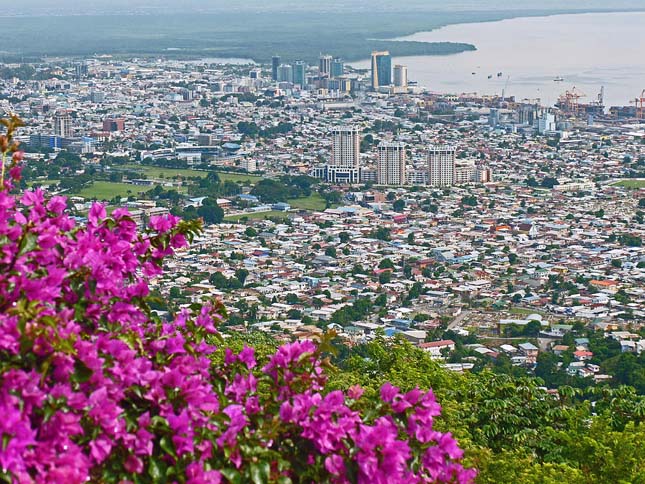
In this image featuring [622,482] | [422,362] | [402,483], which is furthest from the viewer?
[422,362]

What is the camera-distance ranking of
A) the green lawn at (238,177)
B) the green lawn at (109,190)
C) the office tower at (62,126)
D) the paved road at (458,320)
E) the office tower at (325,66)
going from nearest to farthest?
the paved road at (458,320)
the green lawn at (109,190)
the green lawn at (238,177)
the office tower at (62,126)
the office tower at (325,66)

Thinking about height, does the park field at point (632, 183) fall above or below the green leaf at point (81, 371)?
below

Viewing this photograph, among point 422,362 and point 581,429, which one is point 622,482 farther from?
point 422,362

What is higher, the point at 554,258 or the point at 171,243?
the point at 171,243

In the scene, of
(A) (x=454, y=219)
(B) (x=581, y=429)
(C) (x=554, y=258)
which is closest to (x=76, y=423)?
(B) (x=581, y=429)

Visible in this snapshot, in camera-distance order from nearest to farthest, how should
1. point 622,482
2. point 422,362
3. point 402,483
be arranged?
1. point 402,483
2. point 622,482
3. point 422,362

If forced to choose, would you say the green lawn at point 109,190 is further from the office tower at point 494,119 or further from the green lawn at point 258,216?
the office tower at point 494,119

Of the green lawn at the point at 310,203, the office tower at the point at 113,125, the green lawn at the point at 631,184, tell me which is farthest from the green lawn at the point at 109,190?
the green lawn at the point at 631,184
